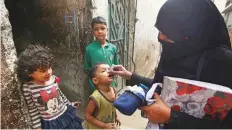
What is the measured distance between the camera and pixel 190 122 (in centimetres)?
114

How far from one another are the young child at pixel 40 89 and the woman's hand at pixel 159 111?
32.6 inches

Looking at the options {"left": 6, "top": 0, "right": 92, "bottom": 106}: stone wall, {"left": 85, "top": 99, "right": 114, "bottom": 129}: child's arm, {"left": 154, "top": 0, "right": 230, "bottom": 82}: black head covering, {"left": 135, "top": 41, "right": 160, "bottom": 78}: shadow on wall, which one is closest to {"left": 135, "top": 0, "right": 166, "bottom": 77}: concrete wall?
{"left": 135, "top": 41, "right": 160, "bottom": 78}: shadow on wall

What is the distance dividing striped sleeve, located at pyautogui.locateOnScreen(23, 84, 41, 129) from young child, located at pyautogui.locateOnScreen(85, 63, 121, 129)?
0.57 m

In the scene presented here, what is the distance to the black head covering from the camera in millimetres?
1301

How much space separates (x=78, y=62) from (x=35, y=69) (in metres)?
1.72

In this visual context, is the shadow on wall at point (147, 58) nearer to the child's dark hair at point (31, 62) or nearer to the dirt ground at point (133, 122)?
the dirt ground at point (133, 122)

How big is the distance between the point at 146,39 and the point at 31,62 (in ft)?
16.0

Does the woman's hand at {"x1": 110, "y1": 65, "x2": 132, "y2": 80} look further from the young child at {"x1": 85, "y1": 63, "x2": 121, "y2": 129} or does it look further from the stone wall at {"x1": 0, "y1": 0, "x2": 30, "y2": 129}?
the stone wall at {"x1": 0, "y1": 0, "x2": 30, "y2": 129}

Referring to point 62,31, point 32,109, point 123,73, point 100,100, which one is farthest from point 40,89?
point 62,31

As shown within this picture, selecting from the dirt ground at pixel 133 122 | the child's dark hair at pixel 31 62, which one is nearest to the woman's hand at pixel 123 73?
the child's dark hair at pixel 31 62

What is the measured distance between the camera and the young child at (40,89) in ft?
4.79

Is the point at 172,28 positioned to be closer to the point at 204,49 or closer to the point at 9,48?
the point at 204,49

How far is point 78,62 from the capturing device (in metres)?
3.18

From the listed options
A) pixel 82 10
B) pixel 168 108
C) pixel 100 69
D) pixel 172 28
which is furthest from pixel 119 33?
pixel 168 108
